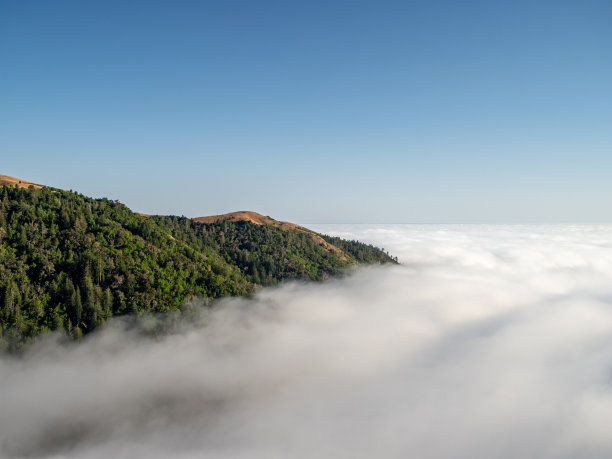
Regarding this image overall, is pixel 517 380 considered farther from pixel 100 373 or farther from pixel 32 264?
pixel 32 264

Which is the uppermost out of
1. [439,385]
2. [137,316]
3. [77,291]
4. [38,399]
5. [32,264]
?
[32,264]

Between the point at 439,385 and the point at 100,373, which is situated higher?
the point at 100,373

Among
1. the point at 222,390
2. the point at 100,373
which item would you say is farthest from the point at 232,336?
the point at 100,373

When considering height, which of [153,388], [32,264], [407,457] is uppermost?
[32,264]

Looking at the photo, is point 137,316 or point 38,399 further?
point 137,316

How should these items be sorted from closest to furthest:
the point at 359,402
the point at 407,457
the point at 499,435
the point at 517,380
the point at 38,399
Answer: the point at 38,399 < the point at 407,457 < the point at 499,435 < the point at 359,402 < the point at 517,380

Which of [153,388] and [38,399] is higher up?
[38,399]

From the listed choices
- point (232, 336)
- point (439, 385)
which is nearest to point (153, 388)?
point (232, 336)

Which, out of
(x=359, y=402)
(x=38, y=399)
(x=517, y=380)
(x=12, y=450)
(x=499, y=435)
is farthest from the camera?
(x=517, y=380)

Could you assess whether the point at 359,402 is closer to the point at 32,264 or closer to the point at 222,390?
the point at 222,390
